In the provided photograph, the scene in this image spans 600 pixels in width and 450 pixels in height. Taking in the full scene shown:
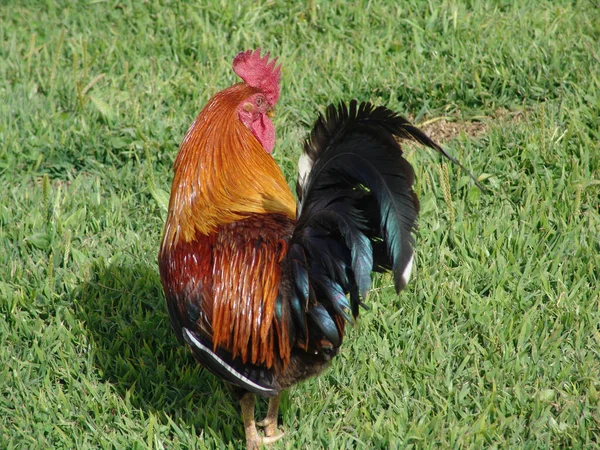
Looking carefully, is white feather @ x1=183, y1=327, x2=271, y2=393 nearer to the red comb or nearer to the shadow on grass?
the shadow on grass

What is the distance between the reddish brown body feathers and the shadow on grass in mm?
617

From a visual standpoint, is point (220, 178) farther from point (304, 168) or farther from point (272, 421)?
point (272, 421)

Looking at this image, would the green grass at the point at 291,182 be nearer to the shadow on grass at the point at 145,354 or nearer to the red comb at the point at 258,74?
the shadow on grass at the point at 145,354

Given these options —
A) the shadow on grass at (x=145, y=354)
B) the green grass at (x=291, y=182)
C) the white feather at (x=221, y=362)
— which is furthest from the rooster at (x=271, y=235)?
the green grass at (x=291, y=182)

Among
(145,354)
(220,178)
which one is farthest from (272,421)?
(220,178)

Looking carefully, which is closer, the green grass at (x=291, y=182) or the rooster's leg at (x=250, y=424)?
the rooster's leg at (x=250, y=424)

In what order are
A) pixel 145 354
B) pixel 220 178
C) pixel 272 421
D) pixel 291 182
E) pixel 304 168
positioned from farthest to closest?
pixel 291 182 → pixel 145 354 → pixel 272 421 → pixel 220 178 → pixel 304 168

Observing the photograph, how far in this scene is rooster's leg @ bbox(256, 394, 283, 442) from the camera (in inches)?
141

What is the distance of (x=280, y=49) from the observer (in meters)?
5.74

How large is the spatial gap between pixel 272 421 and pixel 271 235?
99 cm

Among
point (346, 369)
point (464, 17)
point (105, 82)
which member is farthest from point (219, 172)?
point (464, 17)

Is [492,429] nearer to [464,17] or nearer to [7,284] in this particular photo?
[7,284]

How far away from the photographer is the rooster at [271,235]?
2.74m

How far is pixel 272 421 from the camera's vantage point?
3.61 metres
